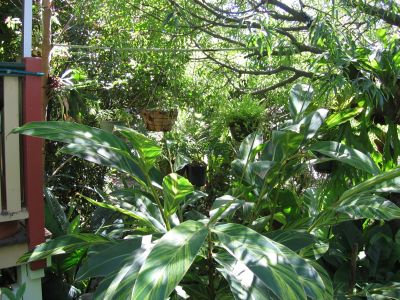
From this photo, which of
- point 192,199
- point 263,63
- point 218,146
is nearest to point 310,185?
point 218,146

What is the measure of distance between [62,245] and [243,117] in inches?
71.5

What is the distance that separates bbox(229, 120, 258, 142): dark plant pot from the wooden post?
159 cm

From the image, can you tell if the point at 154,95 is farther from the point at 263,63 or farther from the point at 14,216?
the point at 14,216

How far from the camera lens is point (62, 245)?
2.11 metres

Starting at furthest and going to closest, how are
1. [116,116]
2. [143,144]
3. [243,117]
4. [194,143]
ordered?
[116,116]
[194,143]
[243,117]
[143,144]

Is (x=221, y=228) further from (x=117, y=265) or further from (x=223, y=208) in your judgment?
(x=117, y=265)

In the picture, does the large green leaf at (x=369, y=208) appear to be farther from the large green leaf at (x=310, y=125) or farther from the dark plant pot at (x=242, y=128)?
the dark plant pot at (x=242, y=128)

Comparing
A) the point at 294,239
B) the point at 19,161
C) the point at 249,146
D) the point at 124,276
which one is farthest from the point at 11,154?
the point at 294,239

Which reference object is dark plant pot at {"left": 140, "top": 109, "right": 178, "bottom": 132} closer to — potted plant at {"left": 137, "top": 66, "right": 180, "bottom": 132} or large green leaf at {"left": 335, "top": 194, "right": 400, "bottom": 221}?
potted plant at {"left": 137, "top": 66, "right": 180, "bottom": 132}

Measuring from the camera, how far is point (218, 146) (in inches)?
171

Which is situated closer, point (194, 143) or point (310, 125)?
point (310, 125)

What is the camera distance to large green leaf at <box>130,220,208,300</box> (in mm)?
1292

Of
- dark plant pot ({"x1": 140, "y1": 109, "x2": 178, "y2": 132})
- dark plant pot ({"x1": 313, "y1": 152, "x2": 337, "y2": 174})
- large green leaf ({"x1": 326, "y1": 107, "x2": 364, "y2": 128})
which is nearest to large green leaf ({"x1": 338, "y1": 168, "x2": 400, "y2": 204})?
large green leaf ({"x1": 326, "y1": 107, "x2": 364, "y2": 128})

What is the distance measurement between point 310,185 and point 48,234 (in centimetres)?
276
